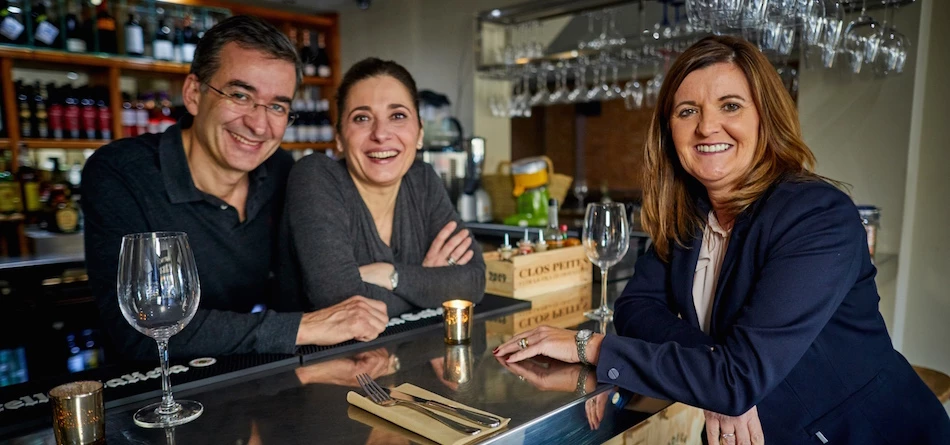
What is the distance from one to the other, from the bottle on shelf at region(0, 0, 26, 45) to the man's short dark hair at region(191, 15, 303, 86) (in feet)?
7.40

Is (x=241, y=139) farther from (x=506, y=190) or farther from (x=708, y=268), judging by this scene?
(x=506, y=190)

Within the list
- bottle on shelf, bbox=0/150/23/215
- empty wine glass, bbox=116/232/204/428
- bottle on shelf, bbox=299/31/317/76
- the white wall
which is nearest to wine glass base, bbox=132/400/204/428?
empty wine glass, bbox=116/232/204/428

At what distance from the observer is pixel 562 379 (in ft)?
3.31

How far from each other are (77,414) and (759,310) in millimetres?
949

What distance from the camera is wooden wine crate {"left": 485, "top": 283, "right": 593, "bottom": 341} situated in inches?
51.9

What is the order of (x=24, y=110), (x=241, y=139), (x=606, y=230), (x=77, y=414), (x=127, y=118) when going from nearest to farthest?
(x=77, y=414)
(x=606, y=230)
(x=241, y=139)
(x=24, y=110)
(x=127, y=118)

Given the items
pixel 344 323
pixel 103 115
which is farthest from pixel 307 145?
pixel 344 323

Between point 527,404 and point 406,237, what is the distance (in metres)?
0.81

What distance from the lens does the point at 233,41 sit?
57.5 inches

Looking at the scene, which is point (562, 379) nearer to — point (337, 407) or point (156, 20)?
point (337, 407)

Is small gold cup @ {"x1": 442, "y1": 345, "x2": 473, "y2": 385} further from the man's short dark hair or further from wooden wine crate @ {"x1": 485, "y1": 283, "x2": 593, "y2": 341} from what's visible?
the man's short dark hair

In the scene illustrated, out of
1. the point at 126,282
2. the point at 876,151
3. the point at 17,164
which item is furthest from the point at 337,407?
the point at 17,164

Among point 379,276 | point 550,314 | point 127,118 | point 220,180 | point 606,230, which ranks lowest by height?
point 550,314

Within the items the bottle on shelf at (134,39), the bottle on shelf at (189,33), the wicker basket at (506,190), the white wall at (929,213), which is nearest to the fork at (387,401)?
the white wall at (929,213)
